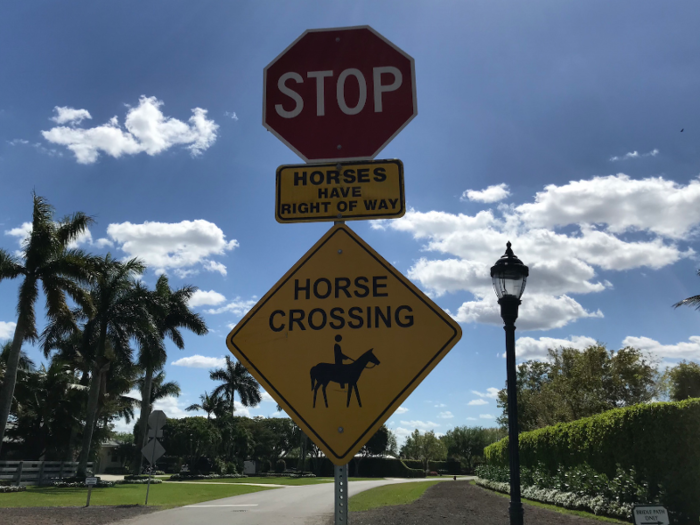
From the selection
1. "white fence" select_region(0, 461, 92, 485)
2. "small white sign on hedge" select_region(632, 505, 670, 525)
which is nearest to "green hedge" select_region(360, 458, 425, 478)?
"white fence" select_region(0, 461, 92, 485)

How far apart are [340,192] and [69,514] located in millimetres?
16189

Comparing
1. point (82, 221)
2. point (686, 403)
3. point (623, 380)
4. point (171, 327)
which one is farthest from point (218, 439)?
point (686, 403)

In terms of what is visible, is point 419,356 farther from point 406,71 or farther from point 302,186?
point 406,71

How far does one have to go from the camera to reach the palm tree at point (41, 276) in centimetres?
2217

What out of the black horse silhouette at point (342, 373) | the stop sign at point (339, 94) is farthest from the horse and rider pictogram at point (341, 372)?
the stop sign at point (339, 94)

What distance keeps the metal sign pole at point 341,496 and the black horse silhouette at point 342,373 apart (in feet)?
0.95

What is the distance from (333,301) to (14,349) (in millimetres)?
24607

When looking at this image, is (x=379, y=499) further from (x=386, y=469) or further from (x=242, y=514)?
(x=386, y=469)

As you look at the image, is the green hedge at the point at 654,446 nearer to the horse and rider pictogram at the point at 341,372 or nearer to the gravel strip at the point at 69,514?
the horse and rider pictogram at the point at 341,372

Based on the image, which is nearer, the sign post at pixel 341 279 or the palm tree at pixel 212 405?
the sign post at pixel 341 279

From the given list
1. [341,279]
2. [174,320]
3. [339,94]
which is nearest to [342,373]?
[341,279]

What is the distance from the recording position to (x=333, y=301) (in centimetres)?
248

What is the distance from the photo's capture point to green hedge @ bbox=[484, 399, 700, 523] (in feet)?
34.4

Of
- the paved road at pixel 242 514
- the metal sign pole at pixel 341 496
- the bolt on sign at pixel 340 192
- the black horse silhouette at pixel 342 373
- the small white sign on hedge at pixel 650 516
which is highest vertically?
the bolt on sign at pixel 340 192
